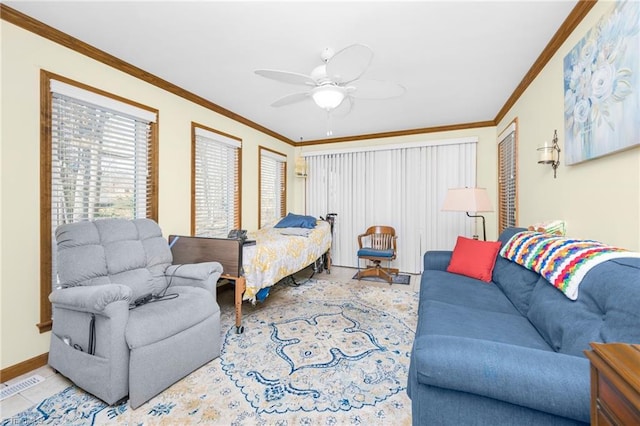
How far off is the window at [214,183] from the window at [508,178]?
12.0ft

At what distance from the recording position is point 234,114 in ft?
13.2

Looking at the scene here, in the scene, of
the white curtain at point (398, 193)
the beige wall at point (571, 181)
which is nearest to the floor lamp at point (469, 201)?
the beige wall at point (571, 181)

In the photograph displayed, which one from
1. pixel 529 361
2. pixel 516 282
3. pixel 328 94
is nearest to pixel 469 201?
pixel 516 282

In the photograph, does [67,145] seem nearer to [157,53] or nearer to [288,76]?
[157,53]

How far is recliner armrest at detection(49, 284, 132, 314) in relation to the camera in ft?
5.27

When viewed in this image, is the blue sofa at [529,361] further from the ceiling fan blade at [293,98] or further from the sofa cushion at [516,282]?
the ceiling fan blade at [293,98]

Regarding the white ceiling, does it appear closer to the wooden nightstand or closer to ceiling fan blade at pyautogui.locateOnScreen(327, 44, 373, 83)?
ceiling fan blade at pyautogui.locateOnScreen(327, 44, 373, 83)

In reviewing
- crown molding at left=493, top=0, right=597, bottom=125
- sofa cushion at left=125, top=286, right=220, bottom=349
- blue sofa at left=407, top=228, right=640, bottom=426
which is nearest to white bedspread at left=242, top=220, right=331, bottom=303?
sofa cushion at left=125, top=286, right=220, bottom=349

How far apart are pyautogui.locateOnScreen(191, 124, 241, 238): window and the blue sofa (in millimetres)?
2985

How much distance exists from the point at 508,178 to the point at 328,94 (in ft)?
9.69

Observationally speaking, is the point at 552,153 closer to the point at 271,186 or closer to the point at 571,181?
the point at 571,181

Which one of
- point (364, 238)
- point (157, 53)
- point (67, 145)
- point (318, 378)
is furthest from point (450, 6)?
point (364, 238)

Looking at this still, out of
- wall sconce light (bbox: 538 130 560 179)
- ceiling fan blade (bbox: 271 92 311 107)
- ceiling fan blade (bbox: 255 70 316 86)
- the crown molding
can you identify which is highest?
the crown molding

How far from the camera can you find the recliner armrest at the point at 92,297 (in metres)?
1.61
